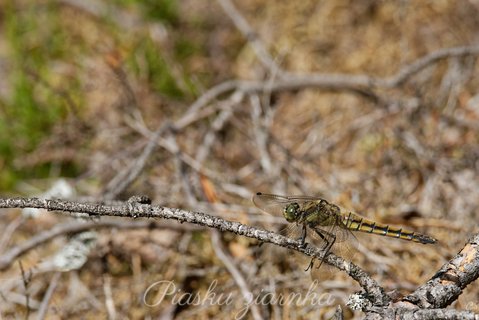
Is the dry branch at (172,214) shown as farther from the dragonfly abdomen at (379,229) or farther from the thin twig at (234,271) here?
the thin twig at (234,271)

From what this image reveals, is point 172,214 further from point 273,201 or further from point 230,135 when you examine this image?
point 230,135

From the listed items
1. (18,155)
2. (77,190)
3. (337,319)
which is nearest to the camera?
(337,319)

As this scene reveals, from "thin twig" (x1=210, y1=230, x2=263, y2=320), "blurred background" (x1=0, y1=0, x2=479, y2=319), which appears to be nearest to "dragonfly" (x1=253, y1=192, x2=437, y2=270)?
"blurred background" (x1=0, y1=0, x2=479, y2=319)

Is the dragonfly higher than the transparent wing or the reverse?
the reverse

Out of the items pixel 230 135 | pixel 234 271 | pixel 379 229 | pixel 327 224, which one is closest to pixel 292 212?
pixel 327 224

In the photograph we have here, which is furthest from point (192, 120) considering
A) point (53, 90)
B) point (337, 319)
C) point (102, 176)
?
point (337, 319)

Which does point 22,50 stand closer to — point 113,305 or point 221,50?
point 221,50

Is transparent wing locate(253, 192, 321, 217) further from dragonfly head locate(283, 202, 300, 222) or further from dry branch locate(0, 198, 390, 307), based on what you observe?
dry branch locate(0, 198, 390, 307)
